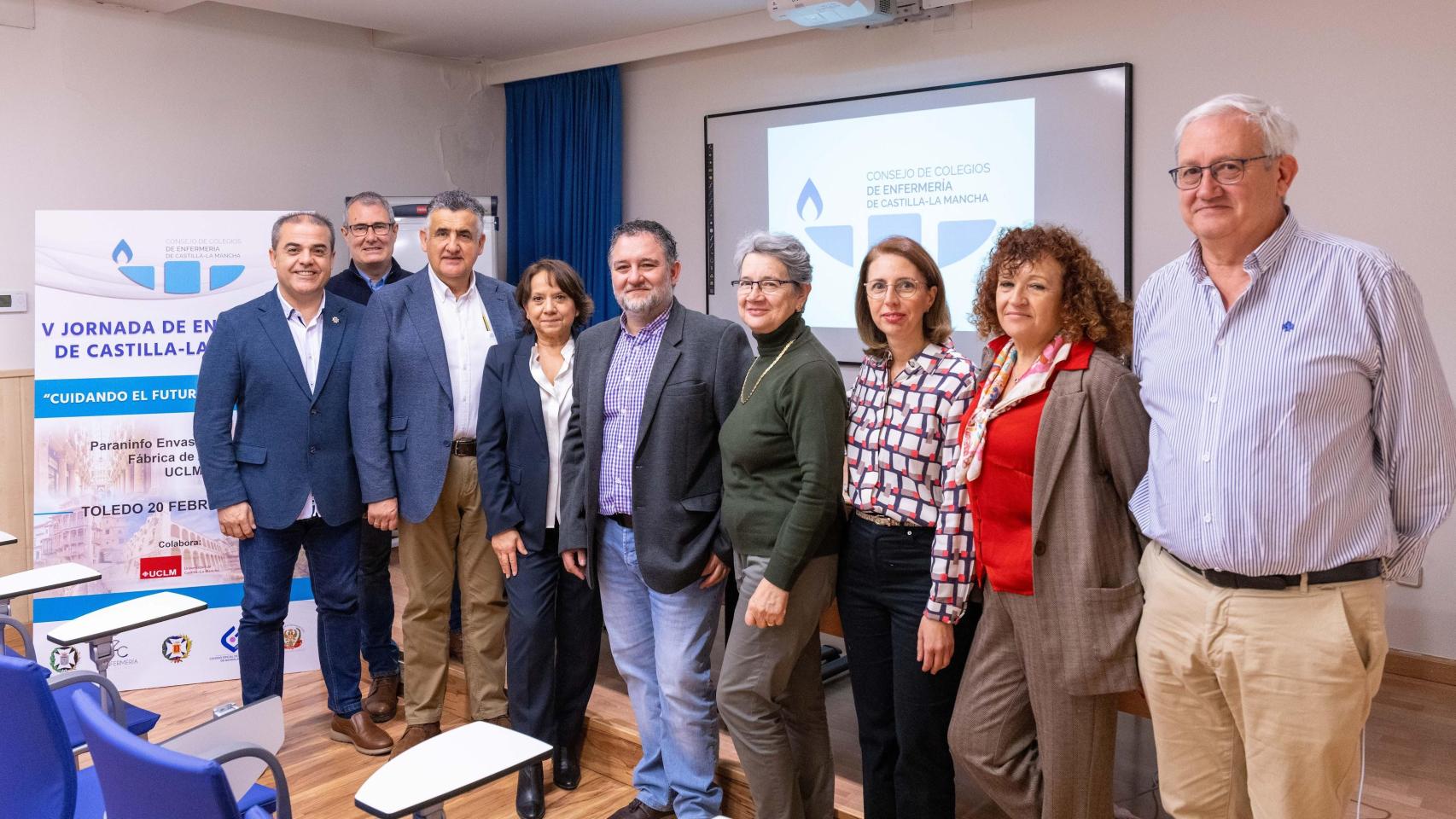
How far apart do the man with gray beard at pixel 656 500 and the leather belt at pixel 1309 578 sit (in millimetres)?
1262

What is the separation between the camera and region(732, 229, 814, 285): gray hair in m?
2.53

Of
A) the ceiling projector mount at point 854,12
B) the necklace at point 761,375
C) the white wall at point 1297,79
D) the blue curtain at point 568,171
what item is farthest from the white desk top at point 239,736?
the blue curtain at point 568,171

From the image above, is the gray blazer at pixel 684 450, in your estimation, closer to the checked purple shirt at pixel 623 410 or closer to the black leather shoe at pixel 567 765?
the checked purple shirt at pixel 623 410

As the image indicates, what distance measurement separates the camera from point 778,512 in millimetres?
2477

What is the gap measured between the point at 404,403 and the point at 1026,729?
6.57ft

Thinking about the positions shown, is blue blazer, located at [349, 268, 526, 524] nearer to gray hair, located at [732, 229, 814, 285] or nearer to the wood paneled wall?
gray hair, located at [732, 229, 814, 285]

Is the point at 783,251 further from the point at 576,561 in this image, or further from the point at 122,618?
the point at 122,618

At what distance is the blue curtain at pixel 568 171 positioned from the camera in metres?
6.48

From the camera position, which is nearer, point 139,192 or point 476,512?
point 476,512

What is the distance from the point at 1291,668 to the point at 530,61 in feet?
19.1

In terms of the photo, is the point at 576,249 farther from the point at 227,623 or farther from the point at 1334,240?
the point at 1334,240

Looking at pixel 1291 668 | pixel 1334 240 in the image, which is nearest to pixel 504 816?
pixel 1291 668

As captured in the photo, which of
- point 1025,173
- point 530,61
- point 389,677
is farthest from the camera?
point 530,61

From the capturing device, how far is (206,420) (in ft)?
10.9
